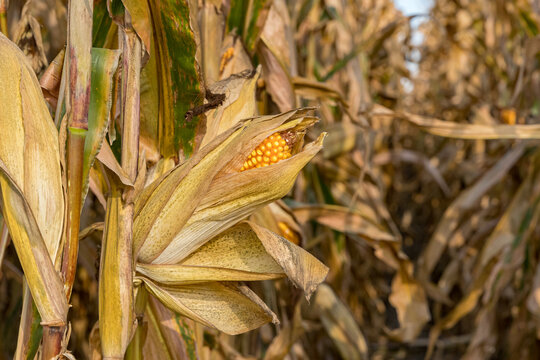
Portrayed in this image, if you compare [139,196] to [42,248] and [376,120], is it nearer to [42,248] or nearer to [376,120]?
[42,248]

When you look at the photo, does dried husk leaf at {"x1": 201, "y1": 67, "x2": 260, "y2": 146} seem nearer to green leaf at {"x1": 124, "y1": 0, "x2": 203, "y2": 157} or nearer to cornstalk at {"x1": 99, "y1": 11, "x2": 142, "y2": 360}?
green leaf at {"x1": 124, "y1": 0, "x2": 203, "y2": 157}

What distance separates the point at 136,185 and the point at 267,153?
0.59 feet

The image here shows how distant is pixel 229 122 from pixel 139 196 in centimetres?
20

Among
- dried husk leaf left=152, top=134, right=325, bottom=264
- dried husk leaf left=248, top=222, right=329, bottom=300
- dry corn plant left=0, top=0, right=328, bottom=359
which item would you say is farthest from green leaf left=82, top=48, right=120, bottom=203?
dried husk leaf left=248, top=222, right=329, bottom=300

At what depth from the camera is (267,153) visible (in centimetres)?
76

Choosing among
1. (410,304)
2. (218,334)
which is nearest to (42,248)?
(218,334)

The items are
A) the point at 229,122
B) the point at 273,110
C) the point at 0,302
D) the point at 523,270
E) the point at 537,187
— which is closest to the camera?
the point at 229,122

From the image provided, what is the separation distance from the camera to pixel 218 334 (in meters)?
A: 1.18

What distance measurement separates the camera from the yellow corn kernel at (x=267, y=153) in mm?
765

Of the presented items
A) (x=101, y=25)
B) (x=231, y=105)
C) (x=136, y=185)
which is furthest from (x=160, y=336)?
(x=101, y=25)

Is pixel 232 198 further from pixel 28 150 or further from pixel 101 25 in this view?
pixel 101 25

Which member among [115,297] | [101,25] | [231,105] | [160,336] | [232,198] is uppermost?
[101,25]

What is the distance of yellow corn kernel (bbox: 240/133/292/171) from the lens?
2.51 ft

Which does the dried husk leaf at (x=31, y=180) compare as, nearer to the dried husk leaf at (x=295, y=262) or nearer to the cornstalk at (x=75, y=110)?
the cornstalk at (x=75, y=110)
